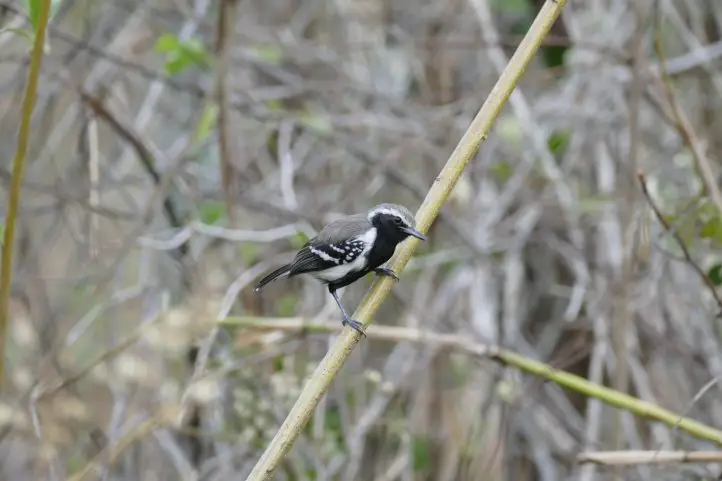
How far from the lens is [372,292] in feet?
6.45

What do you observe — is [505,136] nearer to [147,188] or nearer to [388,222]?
[147,188]

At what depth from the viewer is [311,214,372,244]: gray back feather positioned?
2.51 meters

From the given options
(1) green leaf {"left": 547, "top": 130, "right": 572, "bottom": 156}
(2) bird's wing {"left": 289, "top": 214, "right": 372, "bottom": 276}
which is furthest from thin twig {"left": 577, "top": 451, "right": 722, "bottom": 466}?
(1) green leaf {"left": 547, "top": 130, "right": 572, "bottom": 156}

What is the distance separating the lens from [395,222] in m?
2.31

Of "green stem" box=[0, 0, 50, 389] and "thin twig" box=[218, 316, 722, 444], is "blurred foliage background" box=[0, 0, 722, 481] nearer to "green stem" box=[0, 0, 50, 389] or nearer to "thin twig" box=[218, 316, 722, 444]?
"thin twig" box=[218, 316, 722, 444]

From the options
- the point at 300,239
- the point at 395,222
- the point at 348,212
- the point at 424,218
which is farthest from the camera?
the point at 348,212

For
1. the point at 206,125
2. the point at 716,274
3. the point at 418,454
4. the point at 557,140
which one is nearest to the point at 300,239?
the point at 206,125

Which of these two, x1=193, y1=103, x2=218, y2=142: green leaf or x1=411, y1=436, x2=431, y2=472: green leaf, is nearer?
x1=193, y1=103, x2=218, y2=142: green leaf

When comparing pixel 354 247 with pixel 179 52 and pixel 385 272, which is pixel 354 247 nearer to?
pixel 385 272

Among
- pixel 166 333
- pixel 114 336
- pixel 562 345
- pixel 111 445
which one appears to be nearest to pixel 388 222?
pixel 166 333

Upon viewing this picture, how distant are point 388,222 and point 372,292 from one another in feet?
1.36

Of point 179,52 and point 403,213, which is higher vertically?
point 179,52

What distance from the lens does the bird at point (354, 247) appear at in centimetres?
233

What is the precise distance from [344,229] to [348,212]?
1745 millimetres
